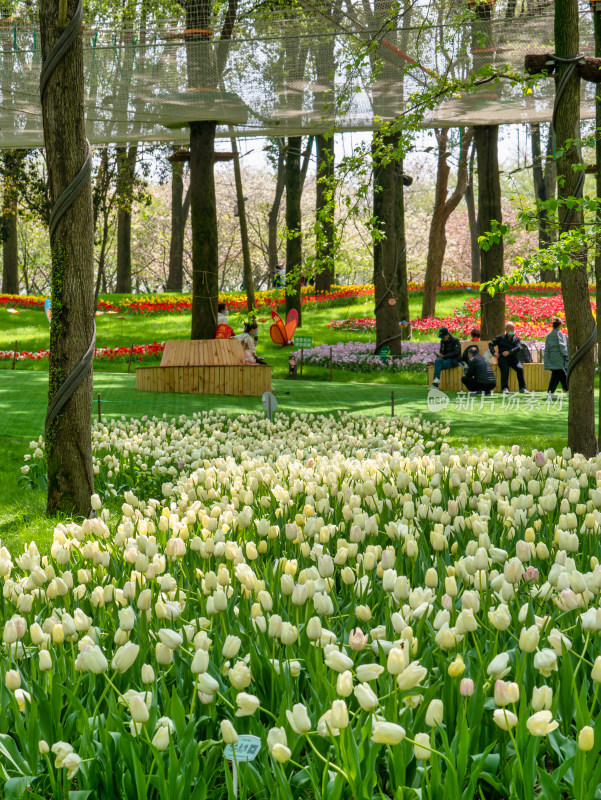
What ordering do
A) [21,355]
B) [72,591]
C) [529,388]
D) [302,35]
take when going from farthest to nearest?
[21,355] → [529,388] → [302,35] → [72,591]

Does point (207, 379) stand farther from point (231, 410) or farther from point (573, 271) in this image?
point (573, 271)

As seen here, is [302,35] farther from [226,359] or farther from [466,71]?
[226,359]

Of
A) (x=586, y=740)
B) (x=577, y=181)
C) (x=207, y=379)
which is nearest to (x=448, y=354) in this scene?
(x=207, y=379)

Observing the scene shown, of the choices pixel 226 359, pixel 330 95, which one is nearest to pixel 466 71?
pixel 330 95

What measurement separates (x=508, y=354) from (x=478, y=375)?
1641 mm

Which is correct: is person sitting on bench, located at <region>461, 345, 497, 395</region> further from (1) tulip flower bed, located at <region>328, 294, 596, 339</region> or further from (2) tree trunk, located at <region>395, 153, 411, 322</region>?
(1) tulip flower bed, located at <region>328, 294, 596, 339</region>

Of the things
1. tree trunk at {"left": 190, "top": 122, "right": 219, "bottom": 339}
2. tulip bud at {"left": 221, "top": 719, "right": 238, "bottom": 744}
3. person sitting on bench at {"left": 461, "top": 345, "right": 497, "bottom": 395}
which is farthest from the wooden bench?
tulip bud at {"left": 221, "top": 719, "right": 238, "bottom": 744}

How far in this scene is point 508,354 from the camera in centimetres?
1631

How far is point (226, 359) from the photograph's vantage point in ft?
51.1

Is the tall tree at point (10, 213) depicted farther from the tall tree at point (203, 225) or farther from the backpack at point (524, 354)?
the backpack at point (524, 354)

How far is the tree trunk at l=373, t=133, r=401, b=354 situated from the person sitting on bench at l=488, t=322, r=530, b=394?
2621mm

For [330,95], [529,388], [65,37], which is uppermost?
[330,95]

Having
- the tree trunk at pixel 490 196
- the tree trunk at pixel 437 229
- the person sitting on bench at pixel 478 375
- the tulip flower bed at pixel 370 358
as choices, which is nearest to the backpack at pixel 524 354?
the tree trunk at pixel 490 196

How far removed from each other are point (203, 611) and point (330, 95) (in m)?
10.5
